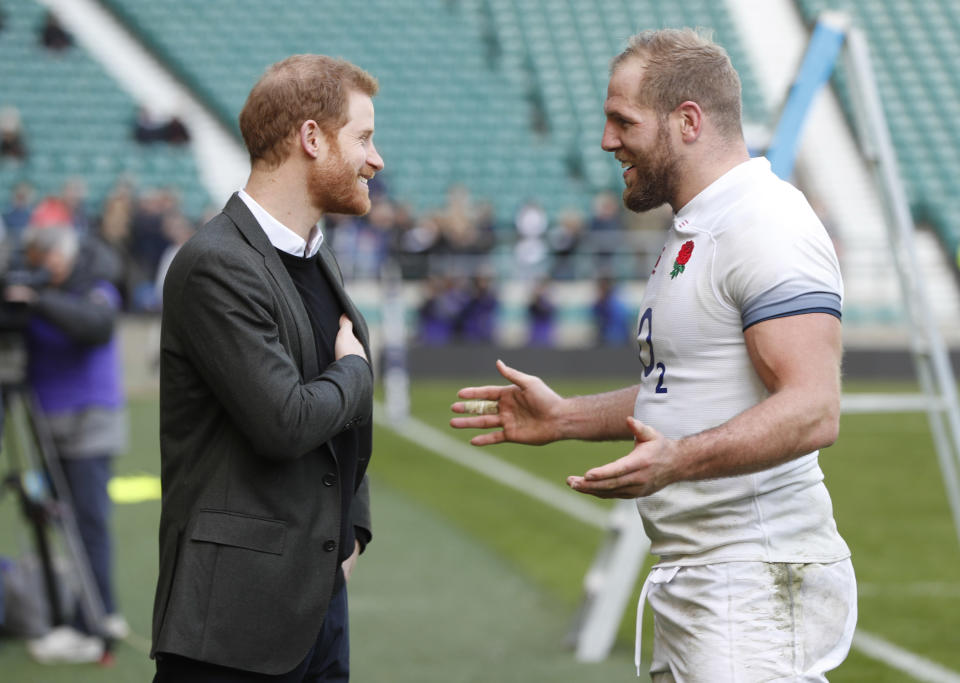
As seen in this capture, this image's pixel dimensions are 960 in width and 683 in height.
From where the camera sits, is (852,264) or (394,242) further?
(852,264)

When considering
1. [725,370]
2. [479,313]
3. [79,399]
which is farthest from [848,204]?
[725,370]

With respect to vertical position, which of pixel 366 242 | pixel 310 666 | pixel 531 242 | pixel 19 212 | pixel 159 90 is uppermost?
pixel 310 666

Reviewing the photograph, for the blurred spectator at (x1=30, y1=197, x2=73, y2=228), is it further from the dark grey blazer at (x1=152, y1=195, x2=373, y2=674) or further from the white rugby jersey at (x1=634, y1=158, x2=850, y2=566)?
the white rugby jersey at (x1=634, y1=158, x2=850, y2=566)

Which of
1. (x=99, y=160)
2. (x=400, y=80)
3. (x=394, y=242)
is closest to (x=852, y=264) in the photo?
(x=394, y=242)

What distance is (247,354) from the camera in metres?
2.67

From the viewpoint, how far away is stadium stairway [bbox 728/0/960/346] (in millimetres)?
20359

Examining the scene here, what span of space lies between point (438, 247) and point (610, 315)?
2709 millimetres

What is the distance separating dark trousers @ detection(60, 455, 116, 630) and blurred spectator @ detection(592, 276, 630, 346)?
520 inches

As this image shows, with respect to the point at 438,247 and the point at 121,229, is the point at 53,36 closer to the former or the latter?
the point at 121,229

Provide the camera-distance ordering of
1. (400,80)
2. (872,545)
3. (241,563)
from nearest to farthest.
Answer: (241,563) < (872,545) < (400,80)

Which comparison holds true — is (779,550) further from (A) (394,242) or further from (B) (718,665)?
(A) (394,242)

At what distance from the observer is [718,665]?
9.16ft

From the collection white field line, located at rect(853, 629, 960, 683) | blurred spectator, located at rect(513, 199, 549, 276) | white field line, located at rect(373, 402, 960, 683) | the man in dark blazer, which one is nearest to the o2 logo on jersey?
the man in dark blazer

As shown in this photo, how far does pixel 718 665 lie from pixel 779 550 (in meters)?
0.27
